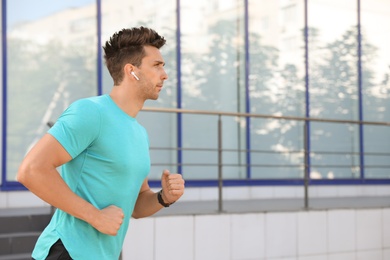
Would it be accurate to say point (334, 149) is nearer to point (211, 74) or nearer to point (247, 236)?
point (211, 74)

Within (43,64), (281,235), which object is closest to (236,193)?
(281,235)

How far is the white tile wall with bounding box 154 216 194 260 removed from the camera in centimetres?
558

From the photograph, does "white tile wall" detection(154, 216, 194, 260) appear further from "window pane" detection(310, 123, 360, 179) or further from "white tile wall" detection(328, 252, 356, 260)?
"window pane" detection(310, 123, 360, 179)

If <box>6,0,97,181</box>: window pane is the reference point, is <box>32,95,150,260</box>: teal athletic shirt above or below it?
below

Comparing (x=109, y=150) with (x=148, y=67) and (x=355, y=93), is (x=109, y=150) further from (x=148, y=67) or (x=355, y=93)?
(x=355, y=93)

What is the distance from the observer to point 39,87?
796cm

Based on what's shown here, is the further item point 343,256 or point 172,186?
point 343,256

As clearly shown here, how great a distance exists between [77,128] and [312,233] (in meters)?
4.91

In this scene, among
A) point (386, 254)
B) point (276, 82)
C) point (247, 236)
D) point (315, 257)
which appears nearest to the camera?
point (247, 236)

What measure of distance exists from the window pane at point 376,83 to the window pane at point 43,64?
4.84 metres

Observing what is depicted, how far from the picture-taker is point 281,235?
6348 millimetres

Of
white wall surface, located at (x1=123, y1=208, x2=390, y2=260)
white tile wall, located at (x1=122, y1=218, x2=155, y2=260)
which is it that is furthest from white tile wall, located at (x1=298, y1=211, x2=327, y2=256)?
white tile wall, located at (x1=122, y1=218, x2=155, y2=260)

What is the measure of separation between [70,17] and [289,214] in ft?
12.5

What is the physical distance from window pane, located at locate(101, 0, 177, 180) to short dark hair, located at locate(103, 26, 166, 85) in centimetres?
624
